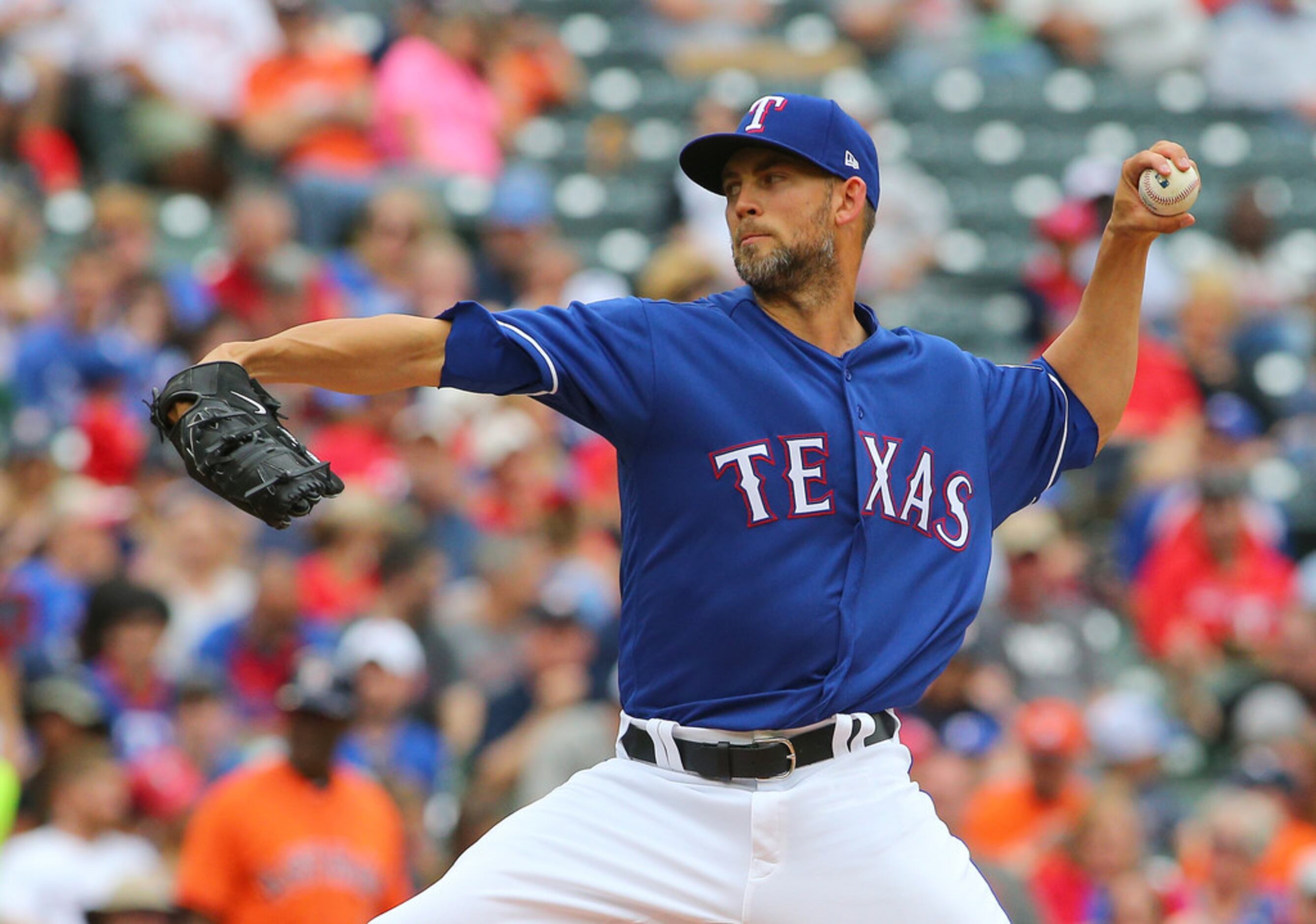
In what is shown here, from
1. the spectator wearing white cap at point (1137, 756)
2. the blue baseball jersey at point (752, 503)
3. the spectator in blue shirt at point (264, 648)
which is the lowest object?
the spectator wearing white cap at point (1137, 756)

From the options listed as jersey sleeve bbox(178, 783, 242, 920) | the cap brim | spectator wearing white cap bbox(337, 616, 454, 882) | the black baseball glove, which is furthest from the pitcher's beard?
spectator wearing white cap bbox(337, 616, 454, 882)

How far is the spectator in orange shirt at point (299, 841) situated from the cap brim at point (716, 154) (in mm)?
2361

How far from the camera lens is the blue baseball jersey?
12.4 ft

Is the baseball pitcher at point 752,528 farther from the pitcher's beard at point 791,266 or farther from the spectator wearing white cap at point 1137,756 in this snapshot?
the spectator wearing white cap at point 1137,756

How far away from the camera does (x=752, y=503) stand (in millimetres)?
3805

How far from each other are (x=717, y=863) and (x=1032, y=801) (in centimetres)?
380

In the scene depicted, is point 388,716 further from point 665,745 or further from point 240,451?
point 240,451

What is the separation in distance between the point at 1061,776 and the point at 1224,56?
7178 millimetres

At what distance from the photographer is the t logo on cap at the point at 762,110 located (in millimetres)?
3986

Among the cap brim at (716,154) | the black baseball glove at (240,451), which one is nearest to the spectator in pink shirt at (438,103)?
the cap brim at (716,154)

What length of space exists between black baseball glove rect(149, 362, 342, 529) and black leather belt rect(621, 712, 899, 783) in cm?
85

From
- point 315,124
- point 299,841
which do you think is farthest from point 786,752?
point 315,124

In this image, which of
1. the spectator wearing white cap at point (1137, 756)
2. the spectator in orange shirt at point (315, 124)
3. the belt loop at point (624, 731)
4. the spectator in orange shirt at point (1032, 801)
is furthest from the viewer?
the spectator in orange shirt at point (315, 124)

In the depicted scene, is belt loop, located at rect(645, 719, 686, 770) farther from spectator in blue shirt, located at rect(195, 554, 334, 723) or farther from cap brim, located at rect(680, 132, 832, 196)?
spectator in blue shirt, located at rect(195, 554, 334, 723)
